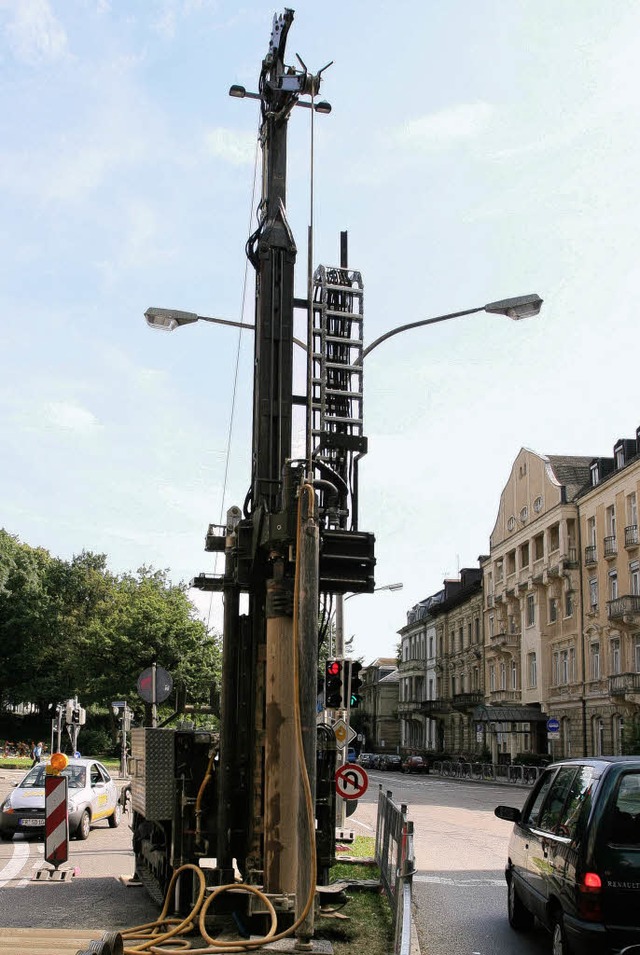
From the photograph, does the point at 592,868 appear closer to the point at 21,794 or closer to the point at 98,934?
the point at 98,934

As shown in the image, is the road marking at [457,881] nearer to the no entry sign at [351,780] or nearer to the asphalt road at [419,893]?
the asphalt road at [419,893]

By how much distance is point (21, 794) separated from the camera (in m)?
18.0

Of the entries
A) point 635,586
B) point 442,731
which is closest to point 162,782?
point 635,586

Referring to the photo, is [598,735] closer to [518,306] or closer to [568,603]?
[568,603]

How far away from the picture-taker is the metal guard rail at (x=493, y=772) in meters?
51.7

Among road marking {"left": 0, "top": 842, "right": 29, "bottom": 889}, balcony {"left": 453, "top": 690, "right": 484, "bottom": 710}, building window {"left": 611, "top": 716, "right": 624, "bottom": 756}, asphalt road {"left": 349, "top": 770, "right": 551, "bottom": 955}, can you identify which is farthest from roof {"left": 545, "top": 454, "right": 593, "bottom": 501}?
road marking {"left": 0, "top": 842, "right": 29, "bottom": 889}

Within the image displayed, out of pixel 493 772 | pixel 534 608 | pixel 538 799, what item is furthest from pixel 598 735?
pixel 538 799

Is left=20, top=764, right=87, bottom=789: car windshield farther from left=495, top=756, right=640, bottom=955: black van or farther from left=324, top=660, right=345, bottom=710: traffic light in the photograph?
left=495, top=756, right=640, bottom=955: black van

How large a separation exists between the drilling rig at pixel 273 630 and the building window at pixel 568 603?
158ft

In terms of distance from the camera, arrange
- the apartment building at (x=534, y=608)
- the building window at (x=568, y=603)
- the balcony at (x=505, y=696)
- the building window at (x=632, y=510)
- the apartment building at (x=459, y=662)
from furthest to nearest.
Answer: the apartment building at (x=459, y=662) < the balcony at (x=505, y=696) < the building window at (x=568, y=603) < the apartment building at (x=534, y=608) < the building window at (x=632, y=510)

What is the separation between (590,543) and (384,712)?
228 ft

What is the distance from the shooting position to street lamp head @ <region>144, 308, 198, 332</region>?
12.4 meters

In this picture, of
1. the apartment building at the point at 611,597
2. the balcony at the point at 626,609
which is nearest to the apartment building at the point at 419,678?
the apartment building at the point at 611,597

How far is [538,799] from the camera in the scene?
30.8ft
